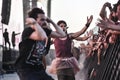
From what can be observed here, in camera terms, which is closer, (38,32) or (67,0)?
(38,32)

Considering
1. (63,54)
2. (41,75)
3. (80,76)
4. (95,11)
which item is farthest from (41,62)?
(95,11)

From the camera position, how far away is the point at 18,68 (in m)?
6.35

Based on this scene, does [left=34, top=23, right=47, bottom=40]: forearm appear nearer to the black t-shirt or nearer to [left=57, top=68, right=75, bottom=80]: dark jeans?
the black t-shirt

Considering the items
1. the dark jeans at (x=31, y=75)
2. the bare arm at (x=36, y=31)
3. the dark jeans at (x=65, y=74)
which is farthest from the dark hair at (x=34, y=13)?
the dark jeans at (x=65, y=74)

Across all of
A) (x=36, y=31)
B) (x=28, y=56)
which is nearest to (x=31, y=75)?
(x=28, y=56)

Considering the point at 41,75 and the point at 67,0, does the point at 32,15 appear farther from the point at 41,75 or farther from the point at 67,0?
the point at 67,0

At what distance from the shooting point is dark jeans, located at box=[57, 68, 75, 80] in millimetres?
8672

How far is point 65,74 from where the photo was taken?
8680 mm

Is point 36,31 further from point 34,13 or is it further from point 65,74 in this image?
point 65,74

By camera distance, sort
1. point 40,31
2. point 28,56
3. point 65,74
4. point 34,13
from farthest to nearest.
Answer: point 65,74 < point 34,13 < point 28,56 < point 40,31

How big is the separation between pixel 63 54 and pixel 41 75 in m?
2.53

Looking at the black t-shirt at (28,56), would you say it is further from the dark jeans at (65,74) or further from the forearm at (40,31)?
the dark jeans at (65,74)

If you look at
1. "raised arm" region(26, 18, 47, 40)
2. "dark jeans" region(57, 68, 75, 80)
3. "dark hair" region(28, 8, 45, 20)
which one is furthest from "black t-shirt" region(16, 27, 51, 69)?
"dark jeans" region(57, 68, 75, 80)

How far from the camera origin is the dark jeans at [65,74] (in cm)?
867
